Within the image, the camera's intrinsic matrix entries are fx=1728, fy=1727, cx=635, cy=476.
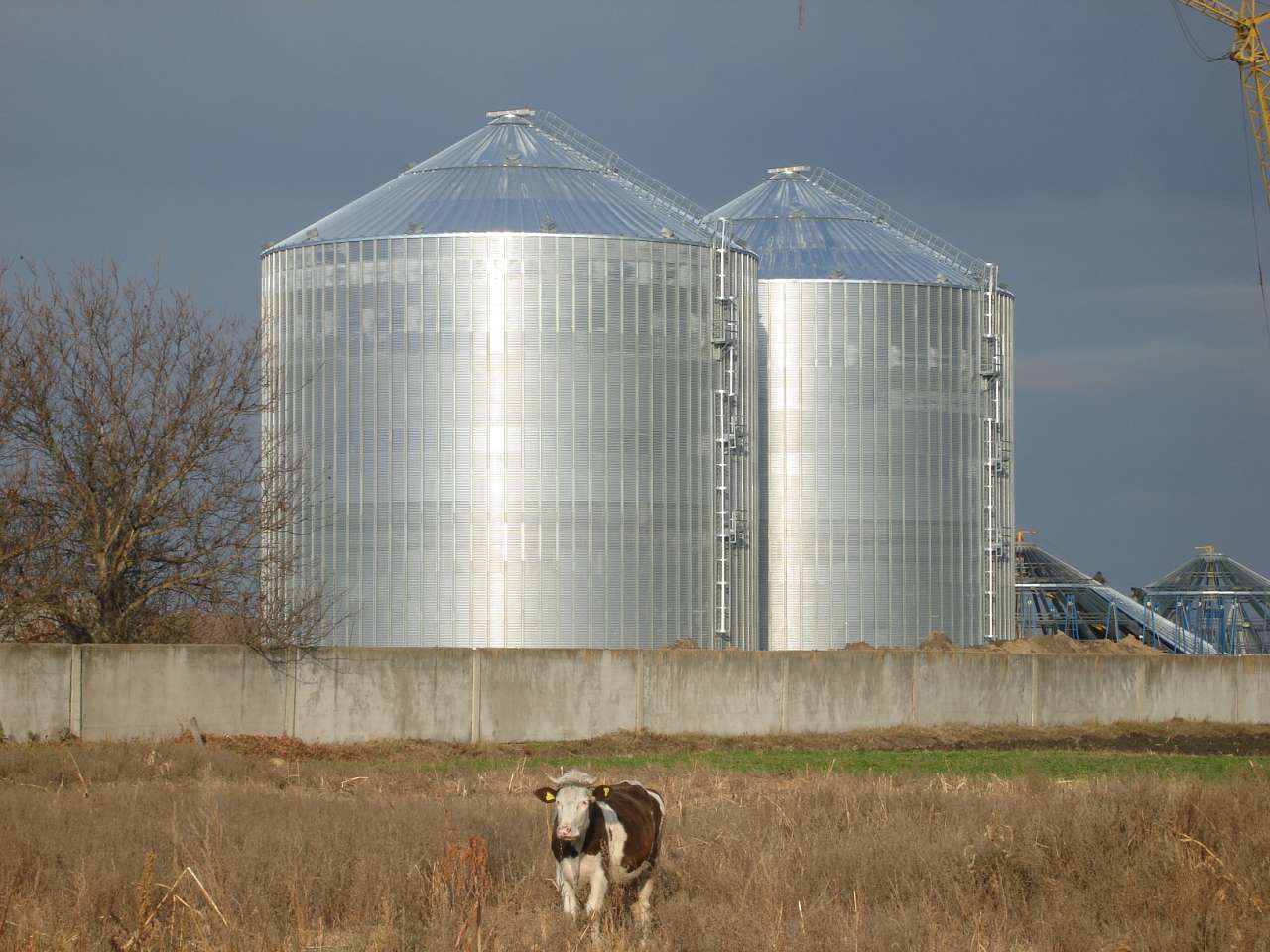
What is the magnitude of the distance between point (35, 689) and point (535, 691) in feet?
32.9

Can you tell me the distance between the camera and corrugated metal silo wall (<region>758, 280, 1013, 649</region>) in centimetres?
5041

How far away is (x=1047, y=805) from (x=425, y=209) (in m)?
30.4

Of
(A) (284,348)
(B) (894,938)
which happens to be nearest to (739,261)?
(A) (284,348)

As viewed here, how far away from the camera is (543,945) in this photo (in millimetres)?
12883

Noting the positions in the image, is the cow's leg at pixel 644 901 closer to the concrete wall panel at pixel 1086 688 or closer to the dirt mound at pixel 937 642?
the concrete wall panel at pixel 1086 688

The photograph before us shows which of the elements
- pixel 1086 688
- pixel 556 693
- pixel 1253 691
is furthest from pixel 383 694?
pixel 1253 691

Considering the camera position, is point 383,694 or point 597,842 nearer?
point 597,842

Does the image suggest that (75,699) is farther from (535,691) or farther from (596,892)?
(596,892)

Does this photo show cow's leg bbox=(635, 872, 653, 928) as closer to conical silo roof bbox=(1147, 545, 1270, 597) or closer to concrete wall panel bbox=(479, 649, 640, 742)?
concrete wall panel bbox=(479, 649, 640, 742)

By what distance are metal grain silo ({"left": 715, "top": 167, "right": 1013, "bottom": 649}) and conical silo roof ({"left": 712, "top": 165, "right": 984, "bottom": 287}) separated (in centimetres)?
16

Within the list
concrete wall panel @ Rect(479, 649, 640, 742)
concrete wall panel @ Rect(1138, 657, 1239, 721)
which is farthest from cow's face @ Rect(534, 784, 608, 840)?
concrete wall panel @ Rect(1138, 657, 1239, 721)

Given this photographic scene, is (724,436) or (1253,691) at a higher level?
(724,436)

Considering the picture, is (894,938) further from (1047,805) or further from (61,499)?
(61,499)

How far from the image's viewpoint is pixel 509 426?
4212 cm
